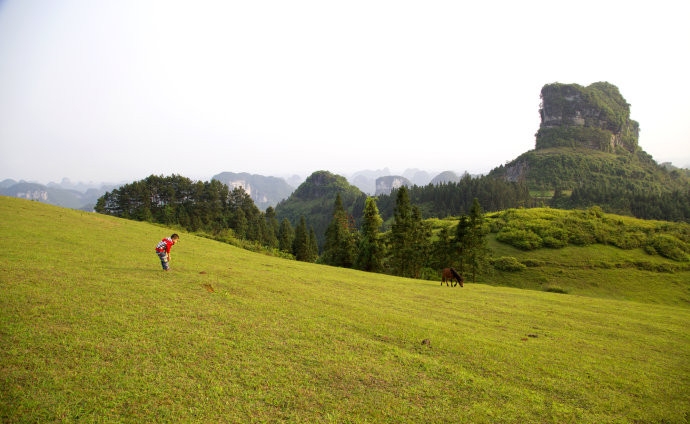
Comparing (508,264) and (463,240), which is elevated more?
(463,240)

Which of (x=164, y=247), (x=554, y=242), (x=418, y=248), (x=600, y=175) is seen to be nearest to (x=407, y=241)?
(x=418, y=248)

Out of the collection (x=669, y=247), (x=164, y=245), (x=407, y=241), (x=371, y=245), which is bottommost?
(x=371, y=245)

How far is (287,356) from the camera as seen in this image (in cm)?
863

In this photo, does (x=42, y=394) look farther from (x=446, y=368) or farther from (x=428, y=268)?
(x=428, y=268)

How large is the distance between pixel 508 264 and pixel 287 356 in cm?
4688

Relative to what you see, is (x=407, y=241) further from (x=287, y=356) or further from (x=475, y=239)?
(x=287, y=356)

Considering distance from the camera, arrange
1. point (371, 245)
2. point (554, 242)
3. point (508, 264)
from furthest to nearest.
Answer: point (554, 242)
point (371, 245)
point (508, 264)

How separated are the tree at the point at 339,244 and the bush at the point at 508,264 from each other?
2233 cm

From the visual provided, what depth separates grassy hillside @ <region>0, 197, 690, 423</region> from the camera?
6438 mm

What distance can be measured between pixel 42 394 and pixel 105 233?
76.9ft

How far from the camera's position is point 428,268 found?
48781 mm

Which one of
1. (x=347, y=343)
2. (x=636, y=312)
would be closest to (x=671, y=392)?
(x=347, y=343)

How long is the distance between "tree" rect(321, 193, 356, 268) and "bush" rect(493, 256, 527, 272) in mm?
22329

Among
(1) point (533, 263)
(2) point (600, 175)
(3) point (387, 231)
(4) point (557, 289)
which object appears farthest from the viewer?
(2) point (600, 175)
